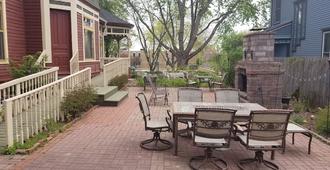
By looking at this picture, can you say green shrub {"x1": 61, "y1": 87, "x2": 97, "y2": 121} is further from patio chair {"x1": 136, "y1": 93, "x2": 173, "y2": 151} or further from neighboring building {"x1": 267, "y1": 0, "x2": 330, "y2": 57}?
neighboring building {"x1": 267, "y1": 0, "x2": 330, "y2": 57}

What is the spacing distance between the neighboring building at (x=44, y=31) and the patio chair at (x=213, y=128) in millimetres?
6447

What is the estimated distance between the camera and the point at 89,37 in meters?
14.2

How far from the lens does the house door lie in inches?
436

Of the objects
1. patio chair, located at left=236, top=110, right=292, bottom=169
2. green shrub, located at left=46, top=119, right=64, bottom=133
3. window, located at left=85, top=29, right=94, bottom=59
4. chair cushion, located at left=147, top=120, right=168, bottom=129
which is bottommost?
green shrub, located at left=46, top=119, right=64, bottom=133

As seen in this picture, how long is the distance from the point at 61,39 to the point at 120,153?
23.6ft

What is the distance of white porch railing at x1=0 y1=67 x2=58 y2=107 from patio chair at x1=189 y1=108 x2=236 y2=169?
13.0 feet

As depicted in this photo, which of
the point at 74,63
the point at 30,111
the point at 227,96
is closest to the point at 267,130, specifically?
the point at 227,96

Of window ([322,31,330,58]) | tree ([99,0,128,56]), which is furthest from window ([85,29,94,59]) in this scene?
tree ([99,0,128,56])

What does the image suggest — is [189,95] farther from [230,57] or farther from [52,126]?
[230,57]

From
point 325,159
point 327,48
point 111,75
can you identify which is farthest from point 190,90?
point 327,48

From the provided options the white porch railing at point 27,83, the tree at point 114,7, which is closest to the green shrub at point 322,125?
the white porch railing at point 27,83

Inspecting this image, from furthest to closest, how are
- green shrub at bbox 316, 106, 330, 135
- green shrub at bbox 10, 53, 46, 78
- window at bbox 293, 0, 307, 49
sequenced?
window at bbox 293, 0, 307, 49 < green shrub at bbox 10, 53, 46, 78 < green shrub at bbox 316, 106, 330, 135

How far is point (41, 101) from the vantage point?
665 cm

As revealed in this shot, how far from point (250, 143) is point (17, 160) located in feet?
12.2
